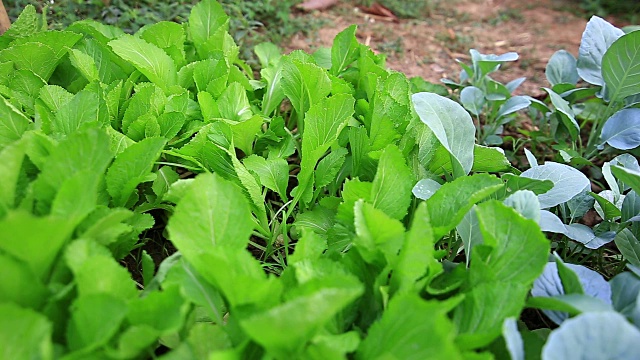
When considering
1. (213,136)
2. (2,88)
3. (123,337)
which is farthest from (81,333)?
A: (2,88)

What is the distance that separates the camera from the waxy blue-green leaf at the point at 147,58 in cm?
127

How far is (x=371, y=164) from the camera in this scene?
118cm

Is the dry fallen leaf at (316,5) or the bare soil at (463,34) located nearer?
the bare soil at (463,34)

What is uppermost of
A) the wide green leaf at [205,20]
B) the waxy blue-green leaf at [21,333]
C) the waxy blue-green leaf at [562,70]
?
the wide green leaf at [205,20]

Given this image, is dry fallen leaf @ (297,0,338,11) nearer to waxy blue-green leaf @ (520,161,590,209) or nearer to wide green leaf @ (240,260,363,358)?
Result: waxy blue-green leaf @ (520,161,590,209)

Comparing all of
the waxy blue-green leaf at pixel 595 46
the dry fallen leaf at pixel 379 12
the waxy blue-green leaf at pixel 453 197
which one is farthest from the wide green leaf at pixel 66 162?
the dry fallen leaf at pixel 379 12

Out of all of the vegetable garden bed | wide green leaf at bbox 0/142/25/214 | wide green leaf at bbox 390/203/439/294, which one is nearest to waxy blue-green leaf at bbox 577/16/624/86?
the vegetable garden bed

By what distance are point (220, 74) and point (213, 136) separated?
0.95 ft

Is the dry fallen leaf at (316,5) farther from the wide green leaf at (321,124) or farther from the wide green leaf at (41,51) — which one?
the wide green leaf at (321,124)

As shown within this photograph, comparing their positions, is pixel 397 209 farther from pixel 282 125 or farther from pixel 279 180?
pixel 282 125

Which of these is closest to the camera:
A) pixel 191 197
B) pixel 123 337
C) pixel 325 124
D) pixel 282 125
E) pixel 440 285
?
pixel 123 337

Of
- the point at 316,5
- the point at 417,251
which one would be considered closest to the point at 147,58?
the point at 417,251

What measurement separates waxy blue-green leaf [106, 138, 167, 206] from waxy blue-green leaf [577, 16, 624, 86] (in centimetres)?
135

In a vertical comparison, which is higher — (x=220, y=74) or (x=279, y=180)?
(x=220, y=74)
